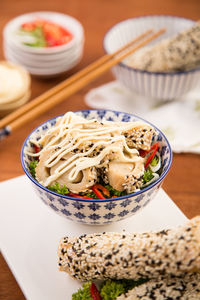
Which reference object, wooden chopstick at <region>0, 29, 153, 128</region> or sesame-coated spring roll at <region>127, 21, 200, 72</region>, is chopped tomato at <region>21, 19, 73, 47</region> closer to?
wooden chopstick at <region>0, 29, 153, 128</region>

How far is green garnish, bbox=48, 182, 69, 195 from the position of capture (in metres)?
1.32

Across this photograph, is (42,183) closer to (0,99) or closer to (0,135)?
(0,135)

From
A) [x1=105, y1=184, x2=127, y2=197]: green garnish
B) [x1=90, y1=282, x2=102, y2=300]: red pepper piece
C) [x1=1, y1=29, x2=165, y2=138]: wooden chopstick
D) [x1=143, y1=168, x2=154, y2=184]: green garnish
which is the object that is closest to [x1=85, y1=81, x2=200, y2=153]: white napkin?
[x1=1, y1=29, x2=165, y2=138]: wooden chopstick

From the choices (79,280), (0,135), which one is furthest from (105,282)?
(0,135)

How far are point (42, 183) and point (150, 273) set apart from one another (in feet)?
1.52

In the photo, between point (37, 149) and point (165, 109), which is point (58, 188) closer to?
point (37, 149)

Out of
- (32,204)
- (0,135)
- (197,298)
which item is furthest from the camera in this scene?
(0,135)

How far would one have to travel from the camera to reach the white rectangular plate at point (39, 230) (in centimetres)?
127

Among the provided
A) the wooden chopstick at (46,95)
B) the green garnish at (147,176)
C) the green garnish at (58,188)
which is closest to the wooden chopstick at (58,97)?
the wooden chopstick at (46,95)

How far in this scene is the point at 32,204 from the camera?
1602 mm

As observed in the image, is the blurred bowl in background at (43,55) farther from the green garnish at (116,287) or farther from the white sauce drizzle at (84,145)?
the green garnish at (116,287)

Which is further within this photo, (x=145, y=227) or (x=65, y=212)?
(x=145, y=227)

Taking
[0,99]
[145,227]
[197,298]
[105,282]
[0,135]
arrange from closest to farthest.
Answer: [197,298]
[105,282]
[145,227]
[0,135]
[0,99]

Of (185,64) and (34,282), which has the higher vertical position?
(185,64)
